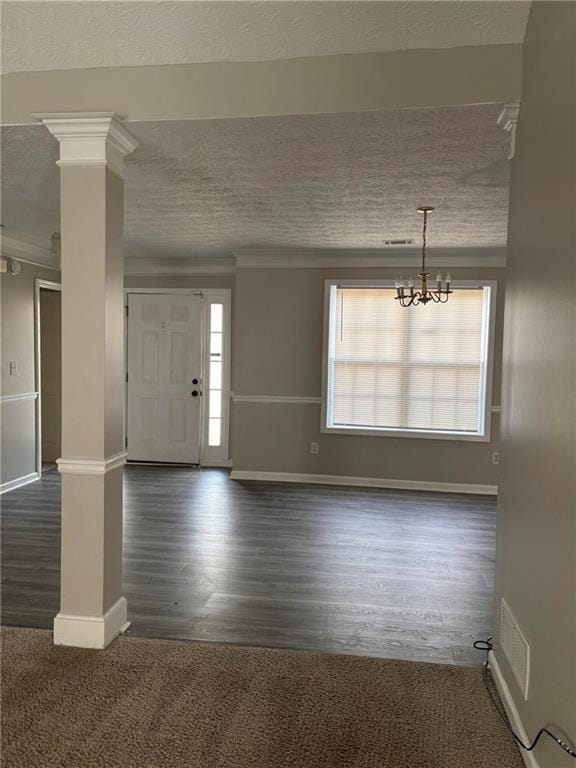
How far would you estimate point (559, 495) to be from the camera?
1.63 meters

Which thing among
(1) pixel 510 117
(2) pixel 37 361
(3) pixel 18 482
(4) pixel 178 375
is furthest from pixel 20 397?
(1) pixel 510 117

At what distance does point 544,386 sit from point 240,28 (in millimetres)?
1745

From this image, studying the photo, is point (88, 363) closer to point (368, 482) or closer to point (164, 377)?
point (368, 482)

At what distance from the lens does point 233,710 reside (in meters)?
2.12

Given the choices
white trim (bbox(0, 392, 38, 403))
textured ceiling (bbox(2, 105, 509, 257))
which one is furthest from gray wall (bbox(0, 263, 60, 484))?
textured ceiling (bbox(2, 105, 509, 257))

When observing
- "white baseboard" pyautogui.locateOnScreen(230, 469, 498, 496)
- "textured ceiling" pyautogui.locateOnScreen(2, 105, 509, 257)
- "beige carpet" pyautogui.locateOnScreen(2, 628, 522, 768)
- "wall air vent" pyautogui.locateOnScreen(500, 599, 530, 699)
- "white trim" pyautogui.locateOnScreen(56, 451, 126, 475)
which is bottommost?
"beige carpet" pyautogui.locateOnScreen(2, 628, 522, 768)

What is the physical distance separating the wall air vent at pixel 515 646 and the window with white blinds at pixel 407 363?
3.63 m

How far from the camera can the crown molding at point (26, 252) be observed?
17.1ft

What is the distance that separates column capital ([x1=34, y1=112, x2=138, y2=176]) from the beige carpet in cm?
222

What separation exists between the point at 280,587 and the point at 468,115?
8.83ft

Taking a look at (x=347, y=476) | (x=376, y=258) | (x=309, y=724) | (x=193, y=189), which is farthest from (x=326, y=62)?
(x=347, y=476)

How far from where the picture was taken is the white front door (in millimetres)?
6578

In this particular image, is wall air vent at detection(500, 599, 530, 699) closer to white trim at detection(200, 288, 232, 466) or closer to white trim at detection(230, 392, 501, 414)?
white trim at detection(230, 392, 501, 414)

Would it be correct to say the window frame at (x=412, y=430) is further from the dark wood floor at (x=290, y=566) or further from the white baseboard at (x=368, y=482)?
the dark wood floor at (x=290, y=566)
